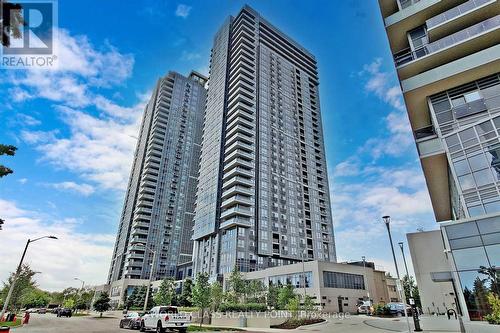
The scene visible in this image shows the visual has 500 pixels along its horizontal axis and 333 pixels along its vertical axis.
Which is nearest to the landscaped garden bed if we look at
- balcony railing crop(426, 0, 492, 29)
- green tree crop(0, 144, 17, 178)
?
green tree crop(0, 144, 17, 178)

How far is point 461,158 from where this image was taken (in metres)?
21.7

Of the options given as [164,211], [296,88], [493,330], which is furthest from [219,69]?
[493,330]

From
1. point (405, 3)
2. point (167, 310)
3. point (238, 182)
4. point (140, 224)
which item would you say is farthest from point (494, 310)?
point (140, 224)

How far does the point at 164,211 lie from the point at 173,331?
105 meters

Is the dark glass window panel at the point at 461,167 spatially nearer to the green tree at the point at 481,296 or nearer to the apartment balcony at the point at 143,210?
the green tree at the point at 481,296

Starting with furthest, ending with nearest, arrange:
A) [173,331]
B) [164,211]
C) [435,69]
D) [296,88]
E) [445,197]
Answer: [164,211]
[296,88]
[445,197]
[435,69]
[173,331]

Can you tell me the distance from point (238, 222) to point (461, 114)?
62128 mm

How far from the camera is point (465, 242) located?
58.1 ft

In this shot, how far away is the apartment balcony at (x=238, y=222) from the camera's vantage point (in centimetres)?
7869

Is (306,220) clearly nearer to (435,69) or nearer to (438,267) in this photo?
(438,267)

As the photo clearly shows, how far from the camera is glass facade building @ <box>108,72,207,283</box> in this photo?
115188 millimetres

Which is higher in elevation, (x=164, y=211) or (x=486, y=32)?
(x=164, y=211)

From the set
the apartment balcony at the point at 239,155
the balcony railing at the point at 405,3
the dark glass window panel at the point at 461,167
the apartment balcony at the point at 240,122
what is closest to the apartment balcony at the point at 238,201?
the apartment balcony at the point at 239,155

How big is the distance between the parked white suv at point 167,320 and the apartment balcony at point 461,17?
32.8m
